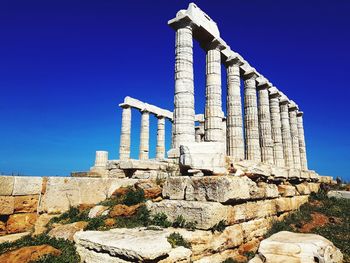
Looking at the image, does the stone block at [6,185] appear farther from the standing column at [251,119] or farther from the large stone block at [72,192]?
the standing column at [251,119]

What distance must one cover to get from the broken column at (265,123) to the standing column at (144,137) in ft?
38.0

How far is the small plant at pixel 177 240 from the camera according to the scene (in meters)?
4.57

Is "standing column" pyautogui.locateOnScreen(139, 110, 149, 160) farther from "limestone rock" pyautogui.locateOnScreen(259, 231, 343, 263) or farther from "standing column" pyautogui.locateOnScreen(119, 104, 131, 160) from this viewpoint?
"limestone rock" pyautogui.locateOnScreen(259, 231, 343, 263)

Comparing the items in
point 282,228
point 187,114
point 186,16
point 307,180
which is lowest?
point 282,228

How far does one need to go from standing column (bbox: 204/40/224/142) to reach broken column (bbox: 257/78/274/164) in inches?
261

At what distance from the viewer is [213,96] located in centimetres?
1667

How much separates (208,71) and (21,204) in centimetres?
1320

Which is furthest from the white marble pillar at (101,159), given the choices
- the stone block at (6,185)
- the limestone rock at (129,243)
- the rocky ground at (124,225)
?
the limestone rock at (129,243)

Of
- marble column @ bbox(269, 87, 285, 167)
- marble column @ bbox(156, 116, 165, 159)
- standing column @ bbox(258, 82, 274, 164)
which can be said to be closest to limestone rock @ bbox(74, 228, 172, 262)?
standing column @ bbox(258, 82, 274, 164)

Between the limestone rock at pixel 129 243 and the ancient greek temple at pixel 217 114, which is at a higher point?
the ancient greek temple at pixel 217 114

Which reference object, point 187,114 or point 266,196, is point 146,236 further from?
point 187,114

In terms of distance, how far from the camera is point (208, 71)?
55.9ft

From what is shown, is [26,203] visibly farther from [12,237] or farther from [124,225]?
[124,225]

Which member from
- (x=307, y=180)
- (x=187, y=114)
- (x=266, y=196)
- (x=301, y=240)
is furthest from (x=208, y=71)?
(x=301, y=240)
